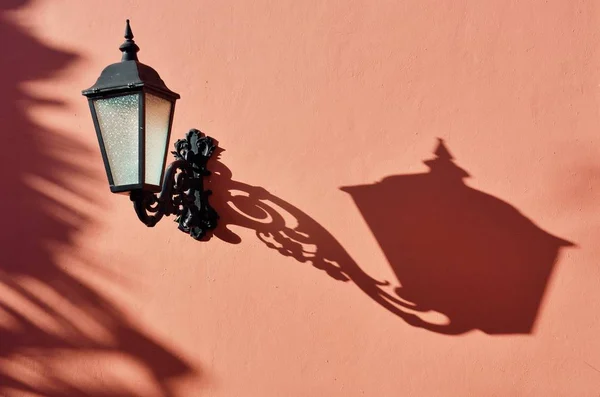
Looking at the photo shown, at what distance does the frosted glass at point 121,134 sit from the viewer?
1865mm

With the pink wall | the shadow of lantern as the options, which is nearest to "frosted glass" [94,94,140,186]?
the pink wall

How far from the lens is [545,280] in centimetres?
213

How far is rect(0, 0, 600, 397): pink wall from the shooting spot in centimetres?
216

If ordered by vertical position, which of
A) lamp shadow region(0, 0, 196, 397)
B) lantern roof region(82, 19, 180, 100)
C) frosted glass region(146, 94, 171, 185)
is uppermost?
lantern roof region(82, 19, 180, 100)

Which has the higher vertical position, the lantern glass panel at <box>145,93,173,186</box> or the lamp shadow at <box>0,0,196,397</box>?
the lantern glass panel at <box>145,93,173,186</box>

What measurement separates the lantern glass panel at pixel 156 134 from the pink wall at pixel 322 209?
18.9 inches

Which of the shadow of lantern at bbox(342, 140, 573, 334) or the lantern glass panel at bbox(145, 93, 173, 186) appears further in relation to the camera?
the shadow of lantern at bbox(342, 140, 573, 334)

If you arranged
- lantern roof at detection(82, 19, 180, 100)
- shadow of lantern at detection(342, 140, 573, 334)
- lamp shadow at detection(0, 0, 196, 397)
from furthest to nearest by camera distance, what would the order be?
lamp shadow at detection(0, 0, 196, 397)
shadow of lantern at detection(342, 140, 573, 334)
lantern roof at detection(82, 19, 180, 100)

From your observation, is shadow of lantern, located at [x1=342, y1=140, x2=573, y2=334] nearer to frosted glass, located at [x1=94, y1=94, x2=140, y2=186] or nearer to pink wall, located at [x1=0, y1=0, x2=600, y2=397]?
pink wall, located at [x1=0, y1=0, x2=600, y2=397]

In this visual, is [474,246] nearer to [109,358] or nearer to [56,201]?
[109,358]

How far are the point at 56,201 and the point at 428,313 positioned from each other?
1.67 meters

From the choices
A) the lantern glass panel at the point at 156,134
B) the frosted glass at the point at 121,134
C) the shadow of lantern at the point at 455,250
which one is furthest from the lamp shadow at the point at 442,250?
the frosted glass at the point at 121,134

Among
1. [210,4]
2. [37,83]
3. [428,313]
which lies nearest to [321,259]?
[428,313]

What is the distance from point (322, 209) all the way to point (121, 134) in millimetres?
843
